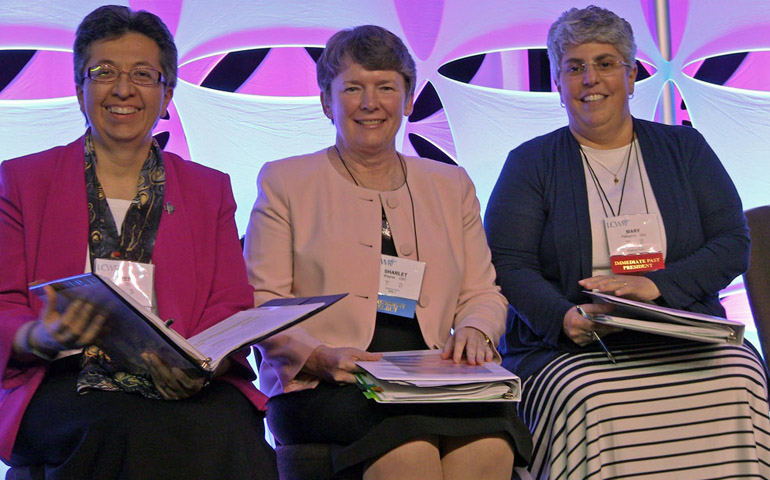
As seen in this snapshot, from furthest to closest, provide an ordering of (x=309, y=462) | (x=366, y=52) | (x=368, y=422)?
(x=366, y=52) < (x=309, y=462) < (x=368, y=422)

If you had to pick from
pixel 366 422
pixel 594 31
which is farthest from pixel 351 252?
pixel 594 31

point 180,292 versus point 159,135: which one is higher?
point 159,135

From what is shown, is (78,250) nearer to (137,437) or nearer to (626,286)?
(137,437)

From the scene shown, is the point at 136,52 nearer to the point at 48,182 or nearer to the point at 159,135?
the point at 48,182

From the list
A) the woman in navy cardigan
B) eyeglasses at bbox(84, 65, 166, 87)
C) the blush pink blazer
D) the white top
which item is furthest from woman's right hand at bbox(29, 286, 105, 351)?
the white top

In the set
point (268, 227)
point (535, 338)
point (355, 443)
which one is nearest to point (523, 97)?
point (535, 338)

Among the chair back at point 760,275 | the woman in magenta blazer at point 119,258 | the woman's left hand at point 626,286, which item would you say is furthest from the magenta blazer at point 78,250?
the chair back at point 760,275

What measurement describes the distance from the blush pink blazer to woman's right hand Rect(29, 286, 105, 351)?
62cm

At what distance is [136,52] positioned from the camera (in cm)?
231

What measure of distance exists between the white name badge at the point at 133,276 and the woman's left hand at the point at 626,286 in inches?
49.4

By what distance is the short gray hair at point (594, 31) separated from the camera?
2859 millimetres

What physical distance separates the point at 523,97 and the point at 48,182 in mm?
2189

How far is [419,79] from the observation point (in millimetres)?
3580

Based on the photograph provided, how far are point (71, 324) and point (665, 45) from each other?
3.07m
